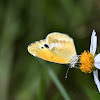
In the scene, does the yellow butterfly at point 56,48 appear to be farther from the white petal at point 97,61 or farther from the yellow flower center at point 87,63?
the white petal at point 97,61

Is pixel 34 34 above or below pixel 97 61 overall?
above

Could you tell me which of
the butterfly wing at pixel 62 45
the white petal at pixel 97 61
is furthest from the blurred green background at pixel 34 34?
the white petal at pixel 97 61

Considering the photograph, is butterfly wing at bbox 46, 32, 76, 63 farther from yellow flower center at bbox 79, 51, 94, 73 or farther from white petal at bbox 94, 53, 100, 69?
white petal at bbox 94, 53, 100, 69

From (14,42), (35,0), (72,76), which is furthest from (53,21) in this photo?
(72,76)

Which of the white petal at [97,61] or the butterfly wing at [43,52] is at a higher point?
the butterfly wing at [43,52]

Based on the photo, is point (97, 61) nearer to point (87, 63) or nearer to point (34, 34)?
point (87, 63)

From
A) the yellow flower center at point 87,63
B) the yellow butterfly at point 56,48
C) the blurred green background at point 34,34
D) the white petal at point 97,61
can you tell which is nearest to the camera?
the white petal at point 97,61

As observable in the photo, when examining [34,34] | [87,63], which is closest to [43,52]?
[87,63]

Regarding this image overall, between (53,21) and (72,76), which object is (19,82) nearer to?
(72,76)
